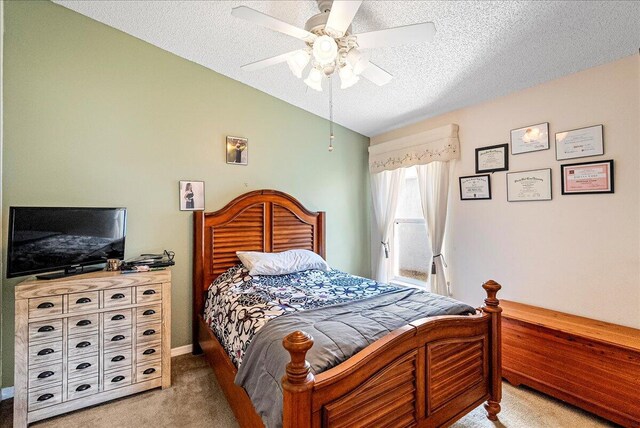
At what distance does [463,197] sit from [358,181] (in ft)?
4.83

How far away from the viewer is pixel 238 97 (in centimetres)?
326

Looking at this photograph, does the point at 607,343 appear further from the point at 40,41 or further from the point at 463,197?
the point at 40,41

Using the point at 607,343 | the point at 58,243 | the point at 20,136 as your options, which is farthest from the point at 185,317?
the point at 607,343

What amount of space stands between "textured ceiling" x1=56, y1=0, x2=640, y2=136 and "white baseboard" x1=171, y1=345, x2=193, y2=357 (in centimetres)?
281

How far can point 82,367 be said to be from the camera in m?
2.09

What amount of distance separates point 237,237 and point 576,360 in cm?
292

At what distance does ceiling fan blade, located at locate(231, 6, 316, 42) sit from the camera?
4.90ft

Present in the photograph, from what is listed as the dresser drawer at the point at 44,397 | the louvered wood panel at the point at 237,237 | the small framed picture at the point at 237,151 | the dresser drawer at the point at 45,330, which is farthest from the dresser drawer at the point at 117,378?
the small framed picture at the point at 237,151

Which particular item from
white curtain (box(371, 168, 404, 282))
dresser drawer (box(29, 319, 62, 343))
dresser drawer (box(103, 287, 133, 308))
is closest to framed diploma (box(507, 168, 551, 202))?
white curtain (box(371, 168, 404, 282))

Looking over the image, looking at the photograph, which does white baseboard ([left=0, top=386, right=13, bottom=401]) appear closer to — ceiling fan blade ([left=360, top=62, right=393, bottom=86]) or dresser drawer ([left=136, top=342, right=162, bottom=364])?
dresser drawer ([left=136, top=342, right=162, bottom=364])

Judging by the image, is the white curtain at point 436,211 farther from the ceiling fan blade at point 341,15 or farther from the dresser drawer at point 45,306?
the dresser drawer at point 45,306

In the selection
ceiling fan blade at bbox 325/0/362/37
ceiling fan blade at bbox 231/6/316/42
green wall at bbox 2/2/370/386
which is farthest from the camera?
green wall at bbox 2/2/370/386

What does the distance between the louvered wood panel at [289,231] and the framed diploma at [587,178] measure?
246 cm

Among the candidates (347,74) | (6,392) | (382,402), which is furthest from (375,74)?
(6,392)
